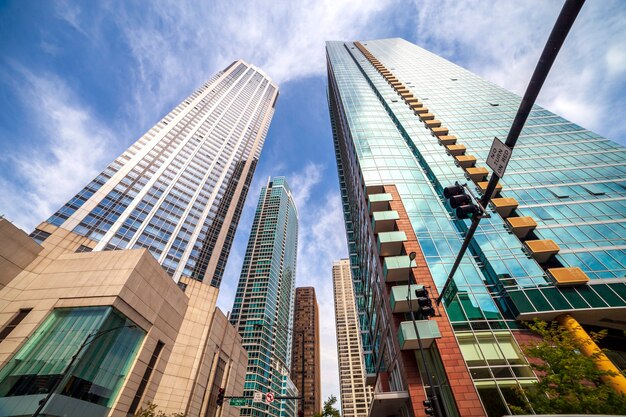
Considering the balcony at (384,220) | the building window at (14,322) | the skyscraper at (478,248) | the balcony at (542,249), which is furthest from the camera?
the balcony at (384,220)

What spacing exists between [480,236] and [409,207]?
25.6 ft

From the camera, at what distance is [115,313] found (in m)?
24.6

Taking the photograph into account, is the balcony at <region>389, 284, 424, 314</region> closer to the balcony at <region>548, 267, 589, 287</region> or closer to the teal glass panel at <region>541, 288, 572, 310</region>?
the teal glass panel at <region>541, 288, 572, 310</region>

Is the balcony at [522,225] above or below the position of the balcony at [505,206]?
below

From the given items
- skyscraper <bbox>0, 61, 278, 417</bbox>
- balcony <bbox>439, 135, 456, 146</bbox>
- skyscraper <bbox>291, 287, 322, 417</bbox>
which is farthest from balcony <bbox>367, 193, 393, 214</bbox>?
skyscraper <bbox>291, 287, 322, 417</bbox>

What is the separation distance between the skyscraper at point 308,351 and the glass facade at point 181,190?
277ft

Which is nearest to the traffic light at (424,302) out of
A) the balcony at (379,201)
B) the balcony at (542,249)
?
the balcony at (542,249)

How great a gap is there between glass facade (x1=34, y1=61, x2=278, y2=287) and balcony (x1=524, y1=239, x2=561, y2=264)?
68775 millimetres

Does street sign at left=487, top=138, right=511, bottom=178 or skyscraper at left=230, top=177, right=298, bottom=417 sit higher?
skyscraper at left=230, top=177, right=298, bottom=417

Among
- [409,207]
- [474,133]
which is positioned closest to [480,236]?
[409,207]

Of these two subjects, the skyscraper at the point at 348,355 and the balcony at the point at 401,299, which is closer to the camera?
the balcony at the point at 401,299

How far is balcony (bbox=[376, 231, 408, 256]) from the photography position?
2728 cm

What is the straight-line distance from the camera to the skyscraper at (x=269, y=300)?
99562 mm

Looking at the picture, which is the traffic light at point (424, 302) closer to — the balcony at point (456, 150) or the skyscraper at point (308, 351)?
the balcony at point (456, 150)
